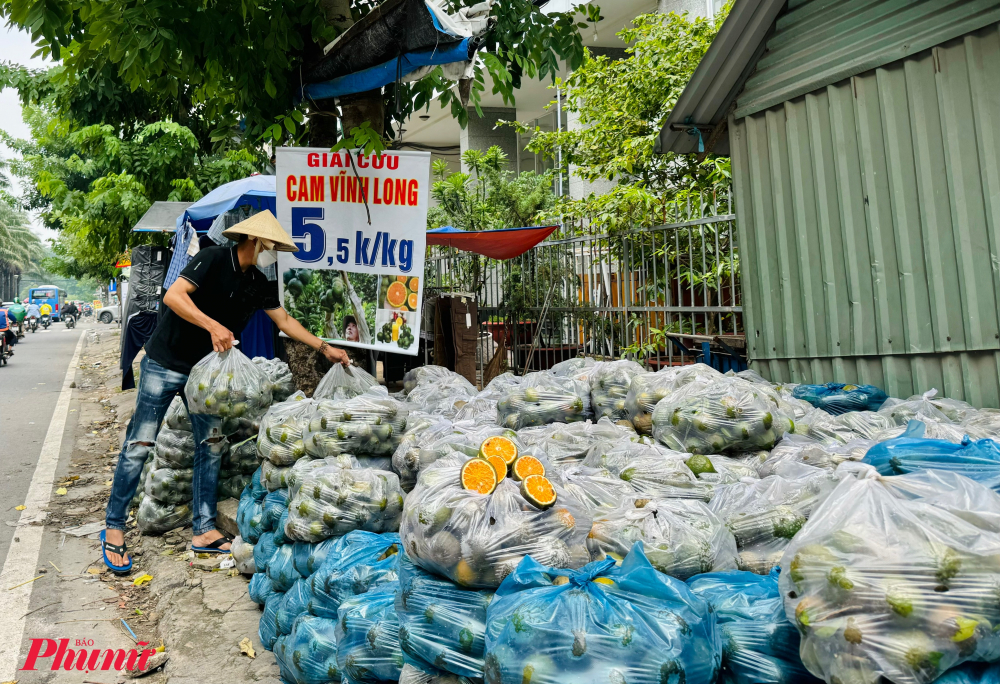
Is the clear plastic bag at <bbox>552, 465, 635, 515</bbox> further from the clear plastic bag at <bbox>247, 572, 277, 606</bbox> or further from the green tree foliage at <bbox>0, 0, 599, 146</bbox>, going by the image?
the green tree foliage at <bbox>0, 0, 599, 146</bbox>

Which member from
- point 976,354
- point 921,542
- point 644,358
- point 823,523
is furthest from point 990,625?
point 644,358

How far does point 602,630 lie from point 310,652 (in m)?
1.61

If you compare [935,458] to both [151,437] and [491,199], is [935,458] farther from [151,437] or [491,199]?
[491,199]

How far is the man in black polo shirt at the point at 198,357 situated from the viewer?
4.68m

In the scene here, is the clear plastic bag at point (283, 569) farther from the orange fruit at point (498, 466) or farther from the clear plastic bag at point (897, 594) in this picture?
the clear plastic bag at point (897, 594)

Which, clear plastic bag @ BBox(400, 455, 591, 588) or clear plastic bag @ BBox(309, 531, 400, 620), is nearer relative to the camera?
clear plastic bag @ BBox(400, 455, 591, 588)

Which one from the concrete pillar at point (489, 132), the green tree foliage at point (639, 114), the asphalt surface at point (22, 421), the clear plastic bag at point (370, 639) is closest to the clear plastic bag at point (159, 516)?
the asphalt surface at point (22, 421)

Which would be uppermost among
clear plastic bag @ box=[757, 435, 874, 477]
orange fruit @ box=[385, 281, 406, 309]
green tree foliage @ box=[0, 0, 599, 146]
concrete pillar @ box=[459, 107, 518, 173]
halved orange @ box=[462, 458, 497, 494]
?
concrete pillar @ box=[459, 107, 518, 173]

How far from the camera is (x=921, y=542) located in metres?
1.67

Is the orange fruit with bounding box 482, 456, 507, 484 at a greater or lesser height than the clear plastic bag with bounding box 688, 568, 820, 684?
greater

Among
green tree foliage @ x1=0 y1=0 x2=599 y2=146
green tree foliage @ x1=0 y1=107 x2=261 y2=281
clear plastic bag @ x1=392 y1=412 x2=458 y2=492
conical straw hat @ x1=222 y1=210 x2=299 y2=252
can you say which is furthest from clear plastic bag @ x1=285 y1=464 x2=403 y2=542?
green tree foliage @ x1=0 y1=107 x2=261 y2=281

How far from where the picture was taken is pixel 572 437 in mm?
3529

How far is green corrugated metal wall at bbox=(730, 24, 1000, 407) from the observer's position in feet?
13.0

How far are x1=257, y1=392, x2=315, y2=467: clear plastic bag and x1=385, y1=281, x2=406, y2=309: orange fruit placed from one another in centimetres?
149
